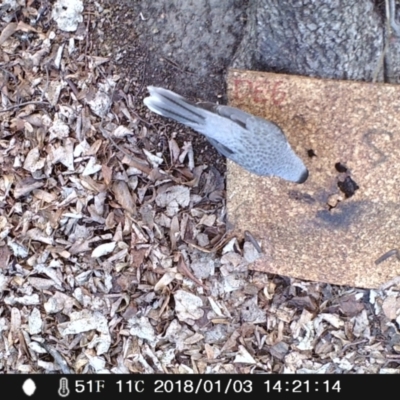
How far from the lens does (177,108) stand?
64.2 inches

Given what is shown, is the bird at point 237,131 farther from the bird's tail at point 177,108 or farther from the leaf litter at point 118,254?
the leaf litter at point 118,254

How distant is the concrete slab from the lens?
175cm

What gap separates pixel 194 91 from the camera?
6.81 ft

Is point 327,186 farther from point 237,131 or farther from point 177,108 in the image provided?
point 177,108

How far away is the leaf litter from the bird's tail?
0.45 metres

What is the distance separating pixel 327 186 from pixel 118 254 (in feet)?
2.72

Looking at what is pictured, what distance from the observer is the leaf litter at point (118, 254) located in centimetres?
208

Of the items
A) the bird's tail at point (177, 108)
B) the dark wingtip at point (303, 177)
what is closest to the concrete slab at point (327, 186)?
the dark wingtip at point (303, 177)

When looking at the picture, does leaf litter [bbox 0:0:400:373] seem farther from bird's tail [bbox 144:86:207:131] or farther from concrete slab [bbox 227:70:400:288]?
bird's tail [bbox 144:86:207:131]

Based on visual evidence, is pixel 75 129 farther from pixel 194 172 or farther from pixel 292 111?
pixel 292 111

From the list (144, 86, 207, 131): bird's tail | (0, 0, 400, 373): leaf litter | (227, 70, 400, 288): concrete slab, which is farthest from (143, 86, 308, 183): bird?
(0, 0, 400, 373): leaf litter

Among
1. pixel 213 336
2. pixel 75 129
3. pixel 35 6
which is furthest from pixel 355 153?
pixel 35 6

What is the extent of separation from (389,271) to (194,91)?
98 centimetres

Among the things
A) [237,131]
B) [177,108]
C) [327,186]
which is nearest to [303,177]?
[327,186]
